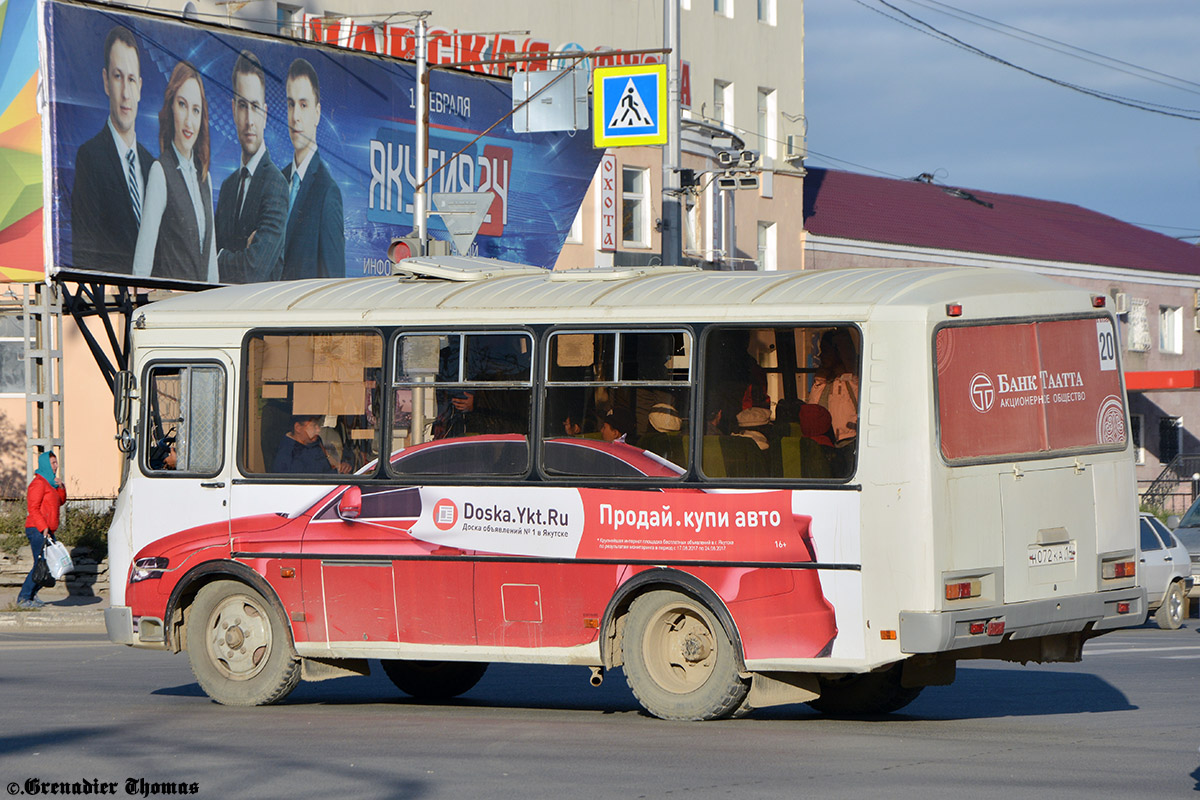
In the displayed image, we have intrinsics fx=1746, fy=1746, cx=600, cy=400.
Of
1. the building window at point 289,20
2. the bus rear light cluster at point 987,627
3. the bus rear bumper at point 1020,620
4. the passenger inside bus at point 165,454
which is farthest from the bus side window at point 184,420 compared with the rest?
the building window at point 289,20

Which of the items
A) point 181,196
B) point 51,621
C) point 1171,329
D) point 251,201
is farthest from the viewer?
point 1171,329

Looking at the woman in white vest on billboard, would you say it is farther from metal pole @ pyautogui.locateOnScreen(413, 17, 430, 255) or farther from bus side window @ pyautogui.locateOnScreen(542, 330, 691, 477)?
bus side window @ pyautogui.locateOnScreen(542, 330, 691, 477)

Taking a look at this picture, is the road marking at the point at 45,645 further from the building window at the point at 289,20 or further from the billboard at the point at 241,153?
the building window at the point at 289,20

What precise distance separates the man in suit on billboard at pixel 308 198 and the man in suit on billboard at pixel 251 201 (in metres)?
0.28

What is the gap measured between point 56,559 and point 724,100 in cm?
2879

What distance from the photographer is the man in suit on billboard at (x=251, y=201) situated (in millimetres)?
27984

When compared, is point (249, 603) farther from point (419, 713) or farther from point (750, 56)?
point (750, 56)

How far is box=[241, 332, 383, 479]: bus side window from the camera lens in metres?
12.3

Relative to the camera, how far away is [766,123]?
48438 mm

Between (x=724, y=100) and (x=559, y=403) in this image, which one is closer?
(x=559, y=403)

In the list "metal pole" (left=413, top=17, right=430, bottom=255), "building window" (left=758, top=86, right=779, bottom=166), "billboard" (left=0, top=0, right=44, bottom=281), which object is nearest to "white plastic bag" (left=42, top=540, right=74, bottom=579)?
"billboard" (left=0, top=0, right=44, bottom=281)

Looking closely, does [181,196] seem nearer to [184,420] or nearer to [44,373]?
[44,373]

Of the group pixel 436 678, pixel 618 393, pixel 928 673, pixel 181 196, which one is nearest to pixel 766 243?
pixel 181 196

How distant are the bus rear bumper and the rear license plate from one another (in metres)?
0.23
